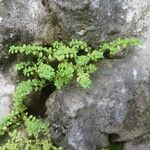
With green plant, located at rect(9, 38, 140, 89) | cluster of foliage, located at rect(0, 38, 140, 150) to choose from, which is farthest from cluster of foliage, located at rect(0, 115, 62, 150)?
green plant, located at rect(9, 38, 140, 89)

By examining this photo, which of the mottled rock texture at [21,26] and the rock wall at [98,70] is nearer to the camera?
the rock wall at [98,70]

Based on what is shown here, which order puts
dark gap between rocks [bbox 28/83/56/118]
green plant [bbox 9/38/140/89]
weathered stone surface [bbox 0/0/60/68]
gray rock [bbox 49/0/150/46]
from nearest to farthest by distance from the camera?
green plant [bbox 9/38/140/89] → gray rock [bbox 49/0/150/46] → weathered stone surface [bbox 0/0/60/68] → dark gap between rocks [bbox 28/83/56/118]

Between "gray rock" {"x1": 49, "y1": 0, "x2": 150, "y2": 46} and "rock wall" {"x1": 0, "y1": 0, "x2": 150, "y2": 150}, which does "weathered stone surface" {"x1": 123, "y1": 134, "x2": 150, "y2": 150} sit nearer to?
"rock wall" {"x1": 0, "y1": 0, "x2": 150, "y2": 150}

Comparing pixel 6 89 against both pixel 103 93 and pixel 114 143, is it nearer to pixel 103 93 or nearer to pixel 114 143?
pixel 103 93

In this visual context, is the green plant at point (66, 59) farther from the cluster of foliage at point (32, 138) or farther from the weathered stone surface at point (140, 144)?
the weathered stone surface at point (140, 144)

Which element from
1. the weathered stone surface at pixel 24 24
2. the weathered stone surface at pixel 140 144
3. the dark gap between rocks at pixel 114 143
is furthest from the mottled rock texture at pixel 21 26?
the weathered stone surface at pixel 140 144

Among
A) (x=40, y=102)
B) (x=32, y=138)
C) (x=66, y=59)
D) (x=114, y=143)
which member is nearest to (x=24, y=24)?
(x=66, y=59)

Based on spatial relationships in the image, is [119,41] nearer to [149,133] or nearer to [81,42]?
[81,42]
